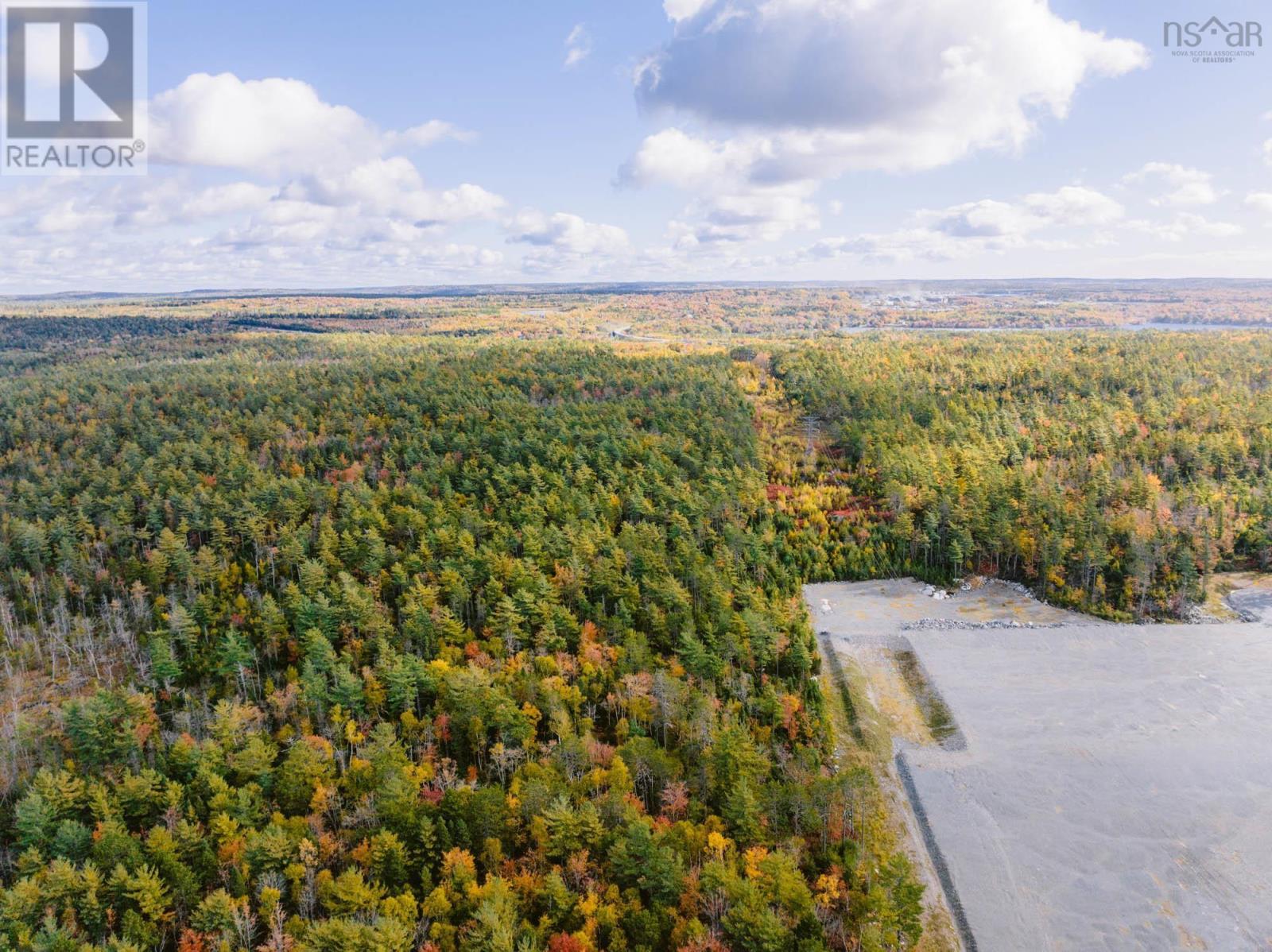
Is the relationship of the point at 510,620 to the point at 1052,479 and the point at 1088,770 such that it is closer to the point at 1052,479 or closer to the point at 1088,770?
the point at 1088,770

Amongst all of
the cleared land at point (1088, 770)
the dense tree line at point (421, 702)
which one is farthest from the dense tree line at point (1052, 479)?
the dense tree line at point (421, 702)

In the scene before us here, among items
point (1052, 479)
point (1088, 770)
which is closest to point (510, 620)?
point (1088, 770)

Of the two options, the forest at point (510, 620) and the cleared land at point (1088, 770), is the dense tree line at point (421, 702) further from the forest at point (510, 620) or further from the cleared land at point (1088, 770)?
the cleared land at point (1088, 770)

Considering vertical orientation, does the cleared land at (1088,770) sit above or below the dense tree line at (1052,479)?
below

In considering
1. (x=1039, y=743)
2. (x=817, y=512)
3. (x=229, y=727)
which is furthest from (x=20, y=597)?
(x=1039, y=743)

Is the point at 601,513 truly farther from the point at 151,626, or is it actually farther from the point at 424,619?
the point at 151,626

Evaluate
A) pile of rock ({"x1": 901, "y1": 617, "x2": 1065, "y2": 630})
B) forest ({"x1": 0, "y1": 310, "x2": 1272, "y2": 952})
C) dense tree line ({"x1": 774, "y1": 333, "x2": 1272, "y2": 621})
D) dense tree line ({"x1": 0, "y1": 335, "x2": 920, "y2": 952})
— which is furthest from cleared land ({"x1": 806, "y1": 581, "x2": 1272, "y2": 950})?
dense tree line ({"x1": 774, "y1": 333, "x2": 1272, "y2": 621})

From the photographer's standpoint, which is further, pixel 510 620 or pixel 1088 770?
pixel 510 620
